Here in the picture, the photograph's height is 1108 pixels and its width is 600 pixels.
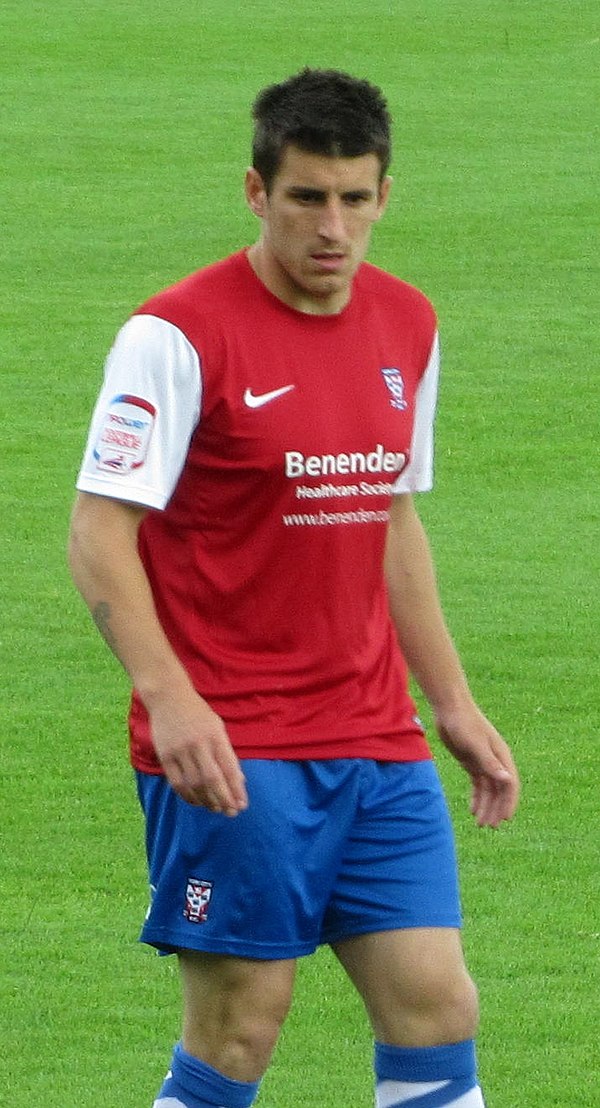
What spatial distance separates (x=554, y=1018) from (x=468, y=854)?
1150mm

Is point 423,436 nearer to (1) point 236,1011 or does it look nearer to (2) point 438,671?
(2) point 438,671

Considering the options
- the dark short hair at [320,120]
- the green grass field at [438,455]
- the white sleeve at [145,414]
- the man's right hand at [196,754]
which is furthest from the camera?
the green grass field at [438,455]

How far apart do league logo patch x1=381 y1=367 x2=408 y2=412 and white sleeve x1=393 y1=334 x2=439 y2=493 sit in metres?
0.10

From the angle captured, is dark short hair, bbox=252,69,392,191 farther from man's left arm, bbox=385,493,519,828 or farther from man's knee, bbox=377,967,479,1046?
man's knee, bbox=377,967,479,1046

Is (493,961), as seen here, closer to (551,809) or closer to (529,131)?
(551,809)

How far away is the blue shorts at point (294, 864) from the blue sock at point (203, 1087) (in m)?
0.19

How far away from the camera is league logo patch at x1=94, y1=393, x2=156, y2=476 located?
3.80 meters

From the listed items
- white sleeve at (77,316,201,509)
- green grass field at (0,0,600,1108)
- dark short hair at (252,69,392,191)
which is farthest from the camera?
green grass field at (0,0,600,1108)

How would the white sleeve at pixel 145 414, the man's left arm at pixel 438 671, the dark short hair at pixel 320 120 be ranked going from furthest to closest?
1. the man's left arm at pixel 438 671
2. the dark short hair at pixel 320 120
3. the white sleeve at pixel 145 414

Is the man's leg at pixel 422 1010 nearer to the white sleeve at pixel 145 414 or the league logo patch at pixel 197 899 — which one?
the league logo patch at pixel 197 899

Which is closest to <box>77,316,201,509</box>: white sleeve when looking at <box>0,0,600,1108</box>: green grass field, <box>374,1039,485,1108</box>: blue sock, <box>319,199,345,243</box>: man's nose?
<box>319,199,345,243</box>: man's nose

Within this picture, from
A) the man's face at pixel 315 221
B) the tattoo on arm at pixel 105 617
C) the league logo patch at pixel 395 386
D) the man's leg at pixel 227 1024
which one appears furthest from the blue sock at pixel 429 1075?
the man's face at pixel 315 221

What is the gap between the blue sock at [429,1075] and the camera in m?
3.98

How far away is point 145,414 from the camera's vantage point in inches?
150
